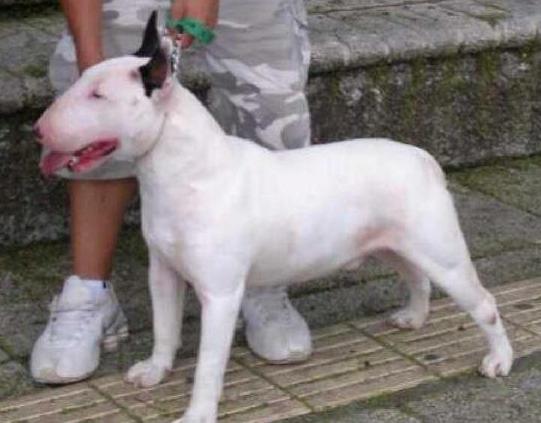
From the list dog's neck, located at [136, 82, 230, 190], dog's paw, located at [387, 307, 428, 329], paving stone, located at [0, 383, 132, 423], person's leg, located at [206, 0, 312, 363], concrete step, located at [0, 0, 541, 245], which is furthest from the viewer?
concrete step, located at [0, 0, 541, 245]

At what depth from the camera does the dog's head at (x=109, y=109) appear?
10.6 feet

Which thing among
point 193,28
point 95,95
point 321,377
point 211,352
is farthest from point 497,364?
point 95,95

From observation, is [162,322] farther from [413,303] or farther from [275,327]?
[413,303]

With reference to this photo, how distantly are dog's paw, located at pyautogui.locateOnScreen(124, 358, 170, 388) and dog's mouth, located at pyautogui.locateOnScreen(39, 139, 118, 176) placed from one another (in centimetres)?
68

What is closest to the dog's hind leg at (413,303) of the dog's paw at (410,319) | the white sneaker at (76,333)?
the dog's paw at (410,319)

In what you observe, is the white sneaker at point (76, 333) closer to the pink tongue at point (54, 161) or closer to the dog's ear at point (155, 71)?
the pink tongue at point (54, 161)

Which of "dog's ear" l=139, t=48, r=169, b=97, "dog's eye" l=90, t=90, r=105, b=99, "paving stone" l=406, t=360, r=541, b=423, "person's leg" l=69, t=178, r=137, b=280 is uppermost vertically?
"dog's ear" l=139, t=48, r=169, b=97

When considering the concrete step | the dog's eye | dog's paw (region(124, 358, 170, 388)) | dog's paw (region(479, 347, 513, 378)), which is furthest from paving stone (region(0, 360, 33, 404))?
dog's paw (region(479, 347, 513, 378))

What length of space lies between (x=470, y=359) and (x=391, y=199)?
0.58 m

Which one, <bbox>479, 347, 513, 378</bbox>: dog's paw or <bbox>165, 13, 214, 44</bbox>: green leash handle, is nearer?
<bbox>165, 13, 214, 44</bbox>: green leash handle

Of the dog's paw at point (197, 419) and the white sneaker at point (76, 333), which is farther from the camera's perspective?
the white sneaker at point (76, 333)

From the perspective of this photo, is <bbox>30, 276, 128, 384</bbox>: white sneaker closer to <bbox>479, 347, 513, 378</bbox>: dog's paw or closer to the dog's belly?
the dog's belly

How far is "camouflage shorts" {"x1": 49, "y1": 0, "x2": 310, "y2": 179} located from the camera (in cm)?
382

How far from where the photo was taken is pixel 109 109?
3238mm
